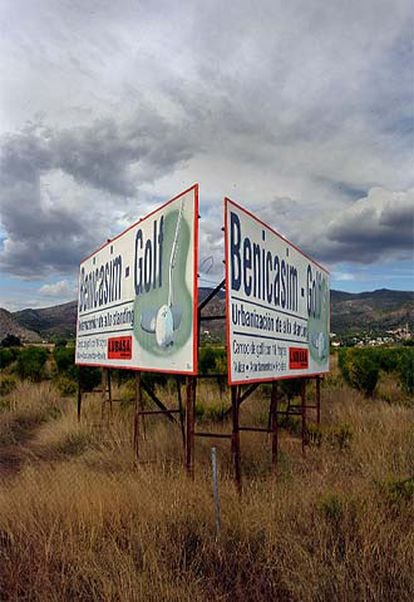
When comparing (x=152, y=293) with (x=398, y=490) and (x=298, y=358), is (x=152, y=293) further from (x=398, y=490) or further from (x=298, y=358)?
(x=398, y=490)

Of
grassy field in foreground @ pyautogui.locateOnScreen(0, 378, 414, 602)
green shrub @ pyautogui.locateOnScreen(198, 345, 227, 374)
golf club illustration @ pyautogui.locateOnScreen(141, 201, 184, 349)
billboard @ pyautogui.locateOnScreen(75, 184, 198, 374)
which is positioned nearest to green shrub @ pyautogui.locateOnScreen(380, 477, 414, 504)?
grassy field in foreground @ pyautogui.locateOnScreen(0, 378, 414, 602)

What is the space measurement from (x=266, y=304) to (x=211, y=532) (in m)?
2.88

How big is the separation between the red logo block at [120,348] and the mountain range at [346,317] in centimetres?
5653

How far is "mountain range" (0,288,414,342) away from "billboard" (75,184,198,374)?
56.3m

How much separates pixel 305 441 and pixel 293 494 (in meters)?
3.43

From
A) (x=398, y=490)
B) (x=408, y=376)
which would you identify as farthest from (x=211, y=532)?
(x=408, y=376)

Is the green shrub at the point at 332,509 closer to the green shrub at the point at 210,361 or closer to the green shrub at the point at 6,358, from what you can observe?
the green shrub at the point at 210,361

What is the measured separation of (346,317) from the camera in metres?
85.0

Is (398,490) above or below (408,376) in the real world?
below

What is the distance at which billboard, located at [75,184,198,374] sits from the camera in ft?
17.6

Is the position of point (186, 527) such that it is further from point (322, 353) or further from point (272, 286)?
point (322, 353)

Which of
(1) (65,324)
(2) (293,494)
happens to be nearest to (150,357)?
(2) (293,494)

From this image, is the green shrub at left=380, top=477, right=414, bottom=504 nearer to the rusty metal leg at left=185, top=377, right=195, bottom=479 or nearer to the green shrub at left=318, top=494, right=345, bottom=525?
the green shrub at left=318, top=494, right=345, bottom=525

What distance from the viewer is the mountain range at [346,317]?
2702 inches
